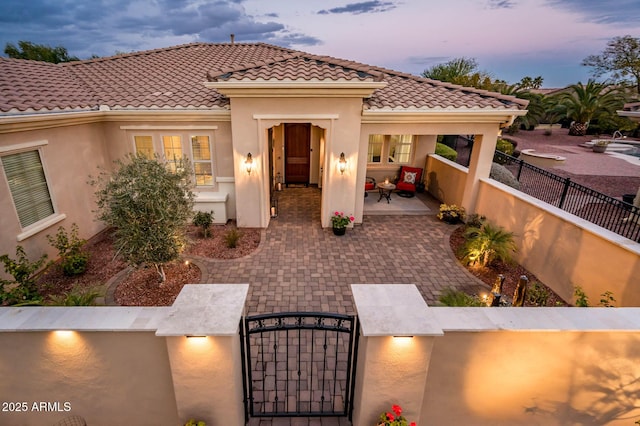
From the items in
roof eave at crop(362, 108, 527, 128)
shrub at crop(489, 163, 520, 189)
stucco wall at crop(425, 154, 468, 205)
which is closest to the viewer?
roof eave at crop(362, 108, 527, 128)

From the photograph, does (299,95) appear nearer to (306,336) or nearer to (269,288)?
(269,288)

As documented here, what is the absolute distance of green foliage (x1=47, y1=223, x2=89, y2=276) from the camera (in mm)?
6926

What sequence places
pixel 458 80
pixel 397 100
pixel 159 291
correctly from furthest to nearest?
pixel 458 80 < pixel 397 100 < pixel 159 291

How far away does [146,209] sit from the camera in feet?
17.8

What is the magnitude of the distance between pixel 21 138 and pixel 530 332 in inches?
395

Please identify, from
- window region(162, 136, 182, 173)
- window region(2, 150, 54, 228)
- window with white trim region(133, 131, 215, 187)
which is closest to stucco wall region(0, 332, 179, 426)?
window region(2, 150, 54, 228)

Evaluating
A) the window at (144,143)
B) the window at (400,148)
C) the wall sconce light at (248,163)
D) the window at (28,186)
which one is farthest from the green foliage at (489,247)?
the window at (28,186)

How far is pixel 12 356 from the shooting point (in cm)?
319

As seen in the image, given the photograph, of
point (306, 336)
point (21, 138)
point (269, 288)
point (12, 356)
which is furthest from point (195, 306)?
point (21, 138)

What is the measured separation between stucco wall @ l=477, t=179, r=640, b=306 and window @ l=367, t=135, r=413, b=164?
5.43 meters

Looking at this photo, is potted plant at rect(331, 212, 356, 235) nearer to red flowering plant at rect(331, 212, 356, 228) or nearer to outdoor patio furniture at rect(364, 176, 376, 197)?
red flowering plant at rect(331, 212, 356, 228)

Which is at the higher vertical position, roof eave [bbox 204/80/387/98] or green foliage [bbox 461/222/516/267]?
roof eave [bbox 204/80/387/98]

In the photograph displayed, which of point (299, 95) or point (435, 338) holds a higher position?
point (299, 95)

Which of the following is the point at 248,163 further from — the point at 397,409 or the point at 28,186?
the point at 397,409
